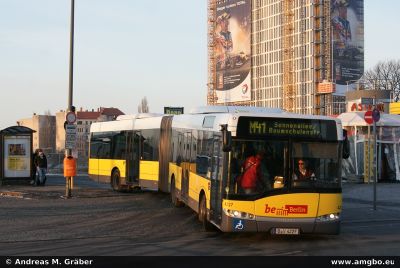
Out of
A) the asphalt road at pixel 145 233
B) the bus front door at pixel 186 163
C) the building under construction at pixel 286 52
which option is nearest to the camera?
the asphalt road at pixel 145 233

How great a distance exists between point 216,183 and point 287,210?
66.1 inches

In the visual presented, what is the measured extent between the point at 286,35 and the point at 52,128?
7777cm

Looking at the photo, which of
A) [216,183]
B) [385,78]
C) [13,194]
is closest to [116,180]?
[13,194]

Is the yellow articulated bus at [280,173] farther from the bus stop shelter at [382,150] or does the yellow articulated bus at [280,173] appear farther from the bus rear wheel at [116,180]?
the bus stop shelter at [382,150]

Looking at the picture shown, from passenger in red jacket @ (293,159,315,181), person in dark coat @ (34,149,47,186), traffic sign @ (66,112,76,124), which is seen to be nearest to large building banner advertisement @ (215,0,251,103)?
person in dark coat @ (34,149,47,186)

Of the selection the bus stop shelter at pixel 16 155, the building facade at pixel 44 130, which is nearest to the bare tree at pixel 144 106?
the building facade at pixel 44 130

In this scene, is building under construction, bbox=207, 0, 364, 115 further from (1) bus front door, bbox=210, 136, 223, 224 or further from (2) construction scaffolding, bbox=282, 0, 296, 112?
(1) bus front door, bbox=210, 136, 223, 224

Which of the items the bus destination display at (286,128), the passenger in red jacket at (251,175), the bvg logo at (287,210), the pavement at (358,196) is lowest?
the pavement at (358,196)

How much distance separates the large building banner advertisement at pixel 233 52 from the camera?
12444 centimetres

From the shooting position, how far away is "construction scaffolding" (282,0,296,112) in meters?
128

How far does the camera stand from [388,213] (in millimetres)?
18656

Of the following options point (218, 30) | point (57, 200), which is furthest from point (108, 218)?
point (218, 30)

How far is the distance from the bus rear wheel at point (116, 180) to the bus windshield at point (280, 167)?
1331 cm
